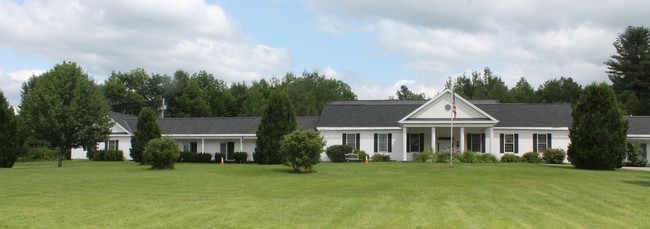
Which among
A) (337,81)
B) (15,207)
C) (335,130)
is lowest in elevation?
(15,207)

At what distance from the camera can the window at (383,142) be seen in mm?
42406

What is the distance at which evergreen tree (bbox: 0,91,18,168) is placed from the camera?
111 ft

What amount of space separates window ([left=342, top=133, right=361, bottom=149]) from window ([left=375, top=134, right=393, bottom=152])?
131 cm

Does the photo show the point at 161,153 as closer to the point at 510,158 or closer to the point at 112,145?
the point at 112,145

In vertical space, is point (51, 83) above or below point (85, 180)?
above

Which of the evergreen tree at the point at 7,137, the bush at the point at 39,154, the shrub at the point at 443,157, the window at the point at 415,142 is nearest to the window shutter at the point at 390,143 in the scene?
the window at the point at 415,142

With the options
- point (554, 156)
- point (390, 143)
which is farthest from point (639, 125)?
point (390, 143)

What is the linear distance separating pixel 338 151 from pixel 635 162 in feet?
62.9

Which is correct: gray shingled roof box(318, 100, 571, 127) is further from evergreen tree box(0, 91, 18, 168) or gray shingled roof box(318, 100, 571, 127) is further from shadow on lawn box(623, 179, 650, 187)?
evergreen tree box(0, 91, 18, 168)

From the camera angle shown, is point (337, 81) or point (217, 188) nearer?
point (217, 188)

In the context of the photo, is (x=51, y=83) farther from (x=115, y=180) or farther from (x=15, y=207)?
(x=15, y=207)

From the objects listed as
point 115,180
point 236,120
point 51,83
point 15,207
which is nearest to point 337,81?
point 236,120

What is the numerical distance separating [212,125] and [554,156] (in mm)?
25911

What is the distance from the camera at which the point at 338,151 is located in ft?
133
